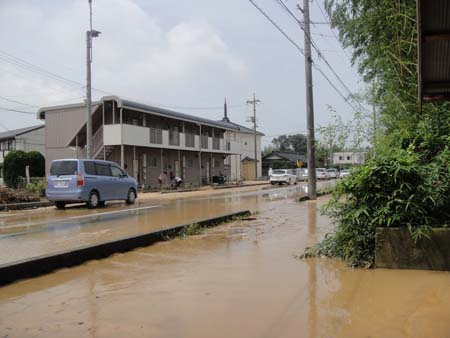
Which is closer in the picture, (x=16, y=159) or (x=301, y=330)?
(x=301, y=330)

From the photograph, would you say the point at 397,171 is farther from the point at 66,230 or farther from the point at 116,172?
the point at 116,172

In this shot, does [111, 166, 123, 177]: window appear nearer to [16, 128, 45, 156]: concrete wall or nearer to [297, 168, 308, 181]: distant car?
[16, 128, 45, 156]: concrete wall

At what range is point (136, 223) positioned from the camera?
12133 mm

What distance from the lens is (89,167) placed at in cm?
1714

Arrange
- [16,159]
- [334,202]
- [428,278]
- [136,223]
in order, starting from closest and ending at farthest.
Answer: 1. [428,278]
2. [334,202]
3. [136,223]
4. [16,159]

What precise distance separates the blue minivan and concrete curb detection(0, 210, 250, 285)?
8.55 metres

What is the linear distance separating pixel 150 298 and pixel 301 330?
175 cm

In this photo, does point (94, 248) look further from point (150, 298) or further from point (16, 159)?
point (16, 159)

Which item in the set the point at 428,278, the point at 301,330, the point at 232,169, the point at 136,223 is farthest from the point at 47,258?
the point at 232,169

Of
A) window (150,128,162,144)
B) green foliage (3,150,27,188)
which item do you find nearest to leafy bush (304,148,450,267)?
window (150,128,162,144)

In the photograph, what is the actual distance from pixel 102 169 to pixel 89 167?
82cm

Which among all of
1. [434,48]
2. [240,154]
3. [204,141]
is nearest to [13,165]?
[204,141]

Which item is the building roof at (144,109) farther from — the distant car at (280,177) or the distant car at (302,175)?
the distant car at (302,175)

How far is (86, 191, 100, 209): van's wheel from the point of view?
55.9 feet
